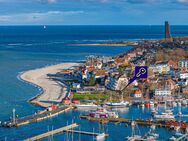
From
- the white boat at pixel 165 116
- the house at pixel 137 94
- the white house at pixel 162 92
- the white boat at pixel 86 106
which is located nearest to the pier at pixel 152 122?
the white boat at pixel 165 116

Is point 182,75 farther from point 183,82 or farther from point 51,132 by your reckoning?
point 51,132

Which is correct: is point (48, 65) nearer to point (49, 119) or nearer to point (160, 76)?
point (160, 76)

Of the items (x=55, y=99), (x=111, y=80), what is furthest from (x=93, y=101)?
(x=111, y=80)

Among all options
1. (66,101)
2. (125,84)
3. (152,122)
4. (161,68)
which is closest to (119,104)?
(66,101)

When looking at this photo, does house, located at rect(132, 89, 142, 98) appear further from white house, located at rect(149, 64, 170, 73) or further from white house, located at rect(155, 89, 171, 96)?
white house, located at rect(149, 64, 170, 73)

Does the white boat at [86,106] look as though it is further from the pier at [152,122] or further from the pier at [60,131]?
the pier at [60,131]

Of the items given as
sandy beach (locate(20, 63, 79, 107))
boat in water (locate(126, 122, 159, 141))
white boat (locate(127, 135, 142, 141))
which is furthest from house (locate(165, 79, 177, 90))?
white boat (locate(127, 135, 142, 141))
